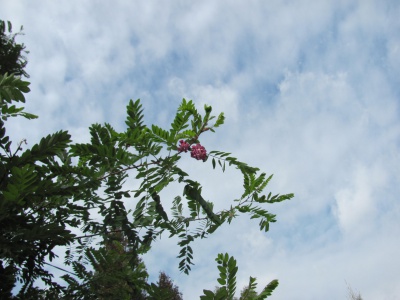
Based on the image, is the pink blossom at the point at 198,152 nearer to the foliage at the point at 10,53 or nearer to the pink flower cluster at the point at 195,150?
the pink flower cluster at the point at 195,150

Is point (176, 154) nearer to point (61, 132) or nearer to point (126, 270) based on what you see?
point (61, 132)

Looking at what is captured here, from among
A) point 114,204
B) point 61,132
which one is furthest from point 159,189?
point 61,132

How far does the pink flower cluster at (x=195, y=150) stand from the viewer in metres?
2.18

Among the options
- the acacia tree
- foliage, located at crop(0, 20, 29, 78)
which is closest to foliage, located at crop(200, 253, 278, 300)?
the acacia tree

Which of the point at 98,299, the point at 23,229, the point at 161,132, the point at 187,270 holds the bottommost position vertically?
the point at 98,299

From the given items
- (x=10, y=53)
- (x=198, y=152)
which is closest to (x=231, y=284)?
(x=198, y=152)

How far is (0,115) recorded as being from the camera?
2.16 metres

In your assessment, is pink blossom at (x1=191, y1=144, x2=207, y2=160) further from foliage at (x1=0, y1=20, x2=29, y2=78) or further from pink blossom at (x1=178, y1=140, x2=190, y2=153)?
foliage at (x1=0, y1=20, x2=29, y2=78)

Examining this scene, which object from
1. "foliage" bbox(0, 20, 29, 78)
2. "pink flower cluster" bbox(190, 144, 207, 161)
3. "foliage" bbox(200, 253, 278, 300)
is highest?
"foliage" bbox(0, 20, 29, 78)

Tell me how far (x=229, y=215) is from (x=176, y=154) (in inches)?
28.9

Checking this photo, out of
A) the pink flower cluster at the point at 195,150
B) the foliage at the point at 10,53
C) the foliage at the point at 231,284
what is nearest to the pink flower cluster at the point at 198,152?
the pink flower cluster at the point at 195,150

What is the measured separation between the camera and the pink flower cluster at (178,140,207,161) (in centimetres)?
218

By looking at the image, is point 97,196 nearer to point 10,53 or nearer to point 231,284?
point 231,284

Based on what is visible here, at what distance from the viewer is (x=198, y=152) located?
2211mm
